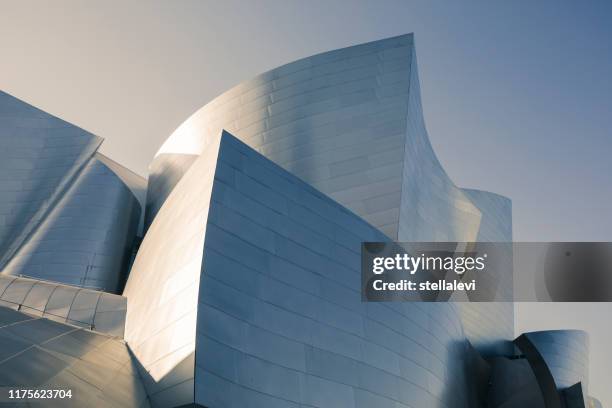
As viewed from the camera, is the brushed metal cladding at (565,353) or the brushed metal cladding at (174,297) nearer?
the brushed metal cladding at (174,297)

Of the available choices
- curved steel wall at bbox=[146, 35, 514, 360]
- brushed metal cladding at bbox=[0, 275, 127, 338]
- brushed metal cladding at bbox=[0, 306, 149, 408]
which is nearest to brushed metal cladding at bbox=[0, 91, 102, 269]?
curved steel wall at bbox=[146, 35, 514, 360]

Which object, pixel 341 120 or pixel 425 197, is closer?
pixel 341 120

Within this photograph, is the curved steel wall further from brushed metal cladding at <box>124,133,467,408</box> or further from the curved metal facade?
brushed metal cladding at <box>124,133,467,408</box>

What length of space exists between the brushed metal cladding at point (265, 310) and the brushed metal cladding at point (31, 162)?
10.6 m

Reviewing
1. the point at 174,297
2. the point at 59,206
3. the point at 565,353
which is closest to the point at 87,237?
the point at 59,206

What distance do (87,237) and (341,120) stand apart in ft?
29.1

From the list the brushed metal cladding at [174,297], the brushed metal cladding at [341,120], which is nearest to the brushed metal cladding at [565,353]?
the brushed metal cladding at [341,120]

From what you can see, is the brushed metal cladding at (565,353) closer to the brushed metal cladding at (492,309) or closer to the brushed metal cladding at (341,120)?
the brushed metal cladding at (341,120)

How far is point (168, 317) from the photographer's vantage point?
8.88 meters

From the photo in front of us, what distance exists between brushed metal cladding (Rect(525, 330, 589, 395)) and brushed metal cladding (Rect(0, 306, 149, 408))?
1029 centimetres

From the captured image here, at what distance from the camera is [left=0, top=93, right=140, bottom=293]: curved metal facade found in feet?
62.6

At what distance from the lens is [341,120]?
1902 centimetres

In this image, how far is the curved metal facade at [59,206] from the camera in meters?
19.1

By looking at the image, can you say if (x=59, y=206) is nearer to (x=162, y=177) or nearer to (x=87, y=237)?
(x=87, y=237)
